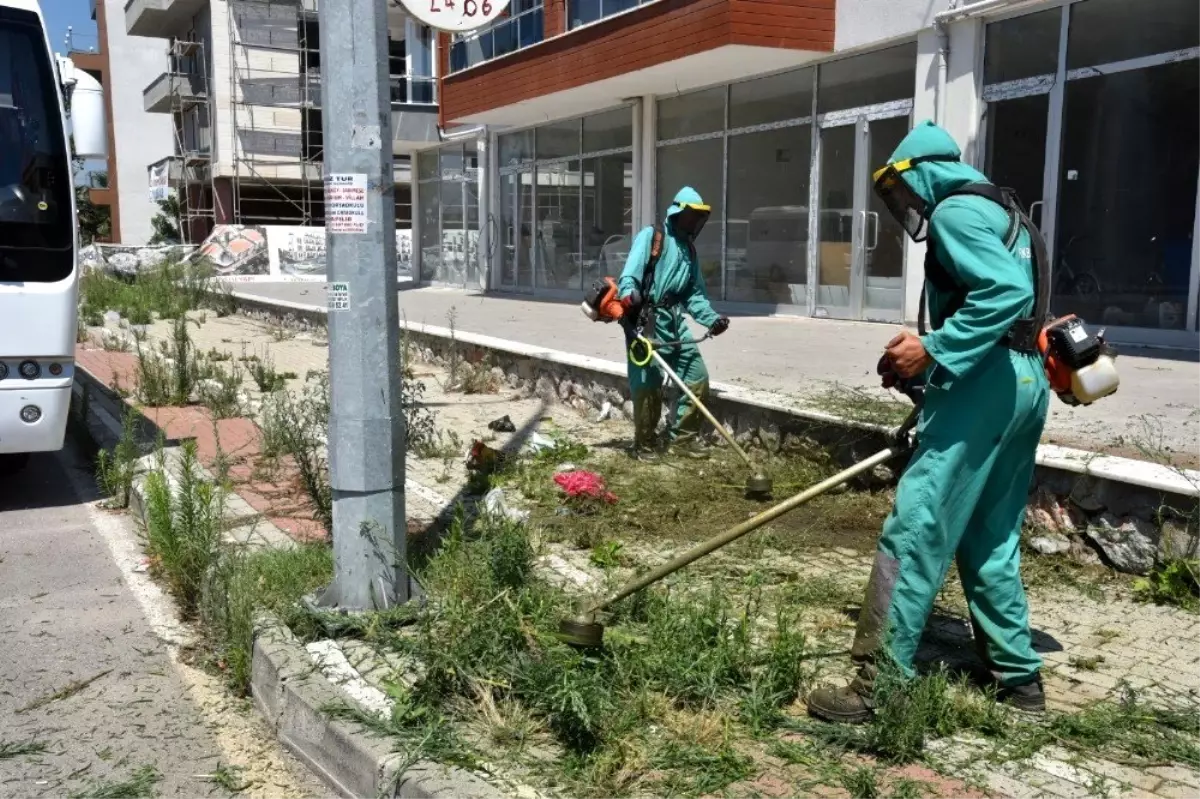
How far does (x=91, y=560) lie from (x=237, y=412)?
3.78 m

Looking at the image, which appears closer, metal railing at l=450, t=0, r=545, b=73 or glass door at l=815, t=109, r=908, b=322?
glass door at l=815, t=109, r=908, b=322

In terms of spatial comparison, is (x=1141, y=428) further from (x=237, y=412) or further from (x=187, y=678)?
(x=237, y=412)

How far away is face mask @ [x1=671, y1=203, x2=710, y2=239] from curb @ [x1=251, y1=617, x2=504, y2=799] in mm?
3992

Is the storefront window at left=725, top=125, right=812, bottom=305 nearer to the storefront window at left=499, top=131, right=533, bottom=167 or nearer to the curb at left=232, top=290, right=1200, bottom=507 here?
the curb at left=232, top=290, right=1200, bottom=507

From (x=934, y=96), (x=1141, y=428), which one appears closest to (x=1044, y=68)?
(x=934, y=96)

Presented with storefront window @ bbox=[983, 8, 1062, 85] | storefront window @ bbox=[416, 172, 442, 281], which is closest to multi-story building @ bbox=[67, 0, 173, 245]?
storefront window @ bbox=[416, 172, 442, 281]

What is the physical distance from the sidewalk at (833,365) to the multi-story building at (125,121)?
135 ft

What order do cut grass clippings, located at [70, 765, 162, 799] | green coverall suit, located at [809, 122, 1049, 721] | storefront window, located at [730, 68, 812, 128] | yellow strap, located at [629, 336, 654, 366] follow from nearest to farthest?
green coverall suit, located at [809, 122, 1049, 721]
cut grass clippings, located at [70, 765, 162, 799]
yellow strap, located at [629, 336, 654, 366]
storefront window, located at [730, 68, 812, 128]

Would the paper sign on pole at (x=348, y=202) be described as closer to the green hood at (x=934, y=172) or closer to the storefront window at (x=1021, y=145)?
the green hood at (x=934, y=172)

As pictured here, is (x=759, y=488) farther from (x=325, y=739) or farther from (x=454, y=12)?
(x=325, y=739)

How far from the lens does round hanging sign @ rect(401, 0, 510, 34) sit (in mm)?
4469

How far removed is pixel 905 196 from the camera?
10.9 feet

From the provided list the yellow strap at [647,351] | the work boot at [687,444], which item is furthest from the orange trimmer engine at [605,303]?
the work boot at [687,444]

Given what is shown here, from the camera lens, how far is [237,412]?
9.18 m
